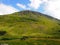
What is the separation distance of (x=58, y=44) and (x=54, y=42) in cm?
780

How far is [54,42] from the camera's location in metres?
173

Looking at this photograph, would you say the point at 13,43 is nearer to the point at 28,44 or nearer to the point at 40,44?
the point at 28,44

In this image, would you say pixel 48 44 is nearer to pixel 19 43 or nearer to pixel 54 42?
pixel 54 42

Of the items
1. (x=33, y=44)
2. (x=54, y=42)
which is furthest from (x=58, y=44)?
(x=33, y=44)

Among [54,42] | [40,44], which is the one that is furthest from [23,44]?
[54,42]

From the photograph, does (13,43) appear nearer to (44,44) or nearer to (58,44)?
(44,44)

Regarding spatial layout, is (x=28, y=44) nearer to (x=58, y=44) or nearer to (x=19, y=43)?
(x=19, y=43)

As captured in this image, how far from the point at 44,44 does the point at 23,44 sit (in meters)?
19.2

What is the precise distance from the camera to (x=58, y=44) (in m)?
166

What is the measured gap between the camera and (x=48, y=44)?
539 ft

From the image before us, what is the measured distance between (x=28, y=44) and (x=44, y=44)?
14650 millimetres

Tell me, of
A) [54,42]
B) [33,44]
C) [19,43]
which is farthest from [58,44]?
[19,43]

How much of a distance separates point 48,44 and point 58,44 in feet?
30.7

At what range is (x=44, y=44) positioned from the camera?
16562cm
